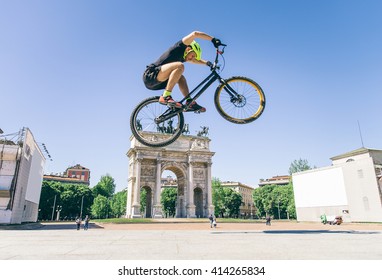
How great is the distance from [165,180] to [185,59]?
148205mm

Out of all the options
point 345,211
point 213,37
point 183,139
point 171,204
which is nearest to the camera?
point 213,37

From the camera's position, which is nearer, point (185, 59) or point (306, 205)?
point (185, 59)

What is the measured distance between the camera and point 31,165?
36.9 m

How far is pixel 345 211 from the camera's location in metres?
45.9

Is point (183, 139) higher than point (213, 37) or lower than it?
higher

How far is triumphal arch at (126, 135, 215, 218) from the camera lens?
56.8 meters

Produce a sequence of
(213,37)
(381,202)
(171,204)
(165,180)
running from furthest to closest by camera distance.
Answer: (165,180), (171,204), (381,202), (213,37)

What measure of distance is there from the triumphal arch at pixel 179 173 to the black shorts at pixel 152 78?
4996 cm

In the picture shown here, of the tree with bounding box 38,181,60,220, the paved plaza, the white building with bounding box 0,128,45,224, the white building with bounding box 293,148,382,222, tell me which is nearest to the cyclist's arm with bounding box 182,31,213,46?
the paved plaza

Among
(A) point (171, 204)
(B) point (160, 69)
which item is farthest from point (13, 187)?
(A) point (171, 204)

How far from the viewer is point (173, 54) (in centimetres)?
702

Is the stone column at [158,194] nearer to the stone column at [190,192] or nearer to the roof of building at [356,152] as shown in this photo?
the stone column at [190,192]

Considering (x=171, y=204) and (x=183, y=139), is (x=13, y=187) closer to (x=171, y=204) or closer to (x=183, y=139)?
(x=183, y=139)
